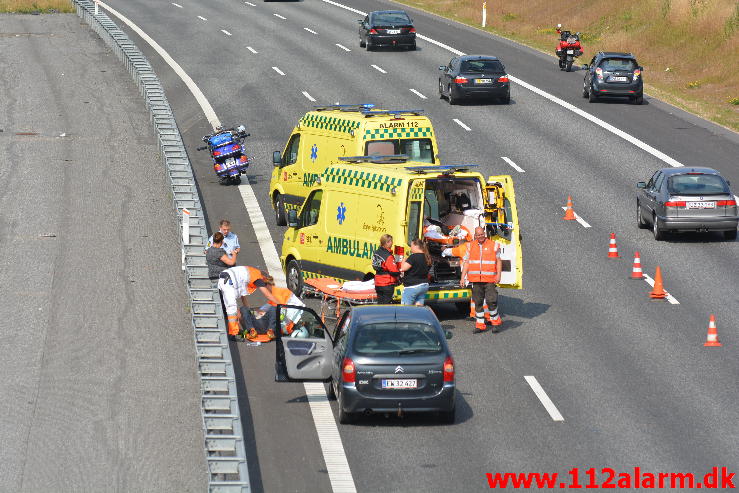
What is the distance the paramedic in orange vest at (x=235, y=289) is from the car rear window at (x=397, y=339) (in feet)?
14.9

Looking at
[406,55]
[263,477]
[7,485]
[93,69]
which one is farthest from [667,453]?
[406,55]

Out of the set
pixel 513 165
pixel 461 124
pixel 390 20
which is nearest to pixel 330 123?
pixel 513 165

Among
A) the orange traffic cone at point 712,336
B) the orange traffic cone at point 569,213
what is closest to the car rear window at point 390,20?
the orange traffic cone at point 569,213

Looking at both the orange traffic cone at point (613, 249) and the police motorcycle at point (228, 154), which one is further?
the police motorcycle at point (228, 154)

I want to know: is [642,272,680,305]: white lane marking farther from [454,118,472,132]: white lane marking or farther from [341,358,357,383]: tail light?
[454,118,472,132]: white lane marking

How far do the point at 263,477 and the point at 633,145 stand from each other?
25.3 m

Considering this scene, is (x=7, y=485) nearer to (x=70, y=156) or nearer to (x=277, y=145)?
(x=70, y=156)

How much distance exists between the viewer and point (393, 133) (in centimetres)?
2608

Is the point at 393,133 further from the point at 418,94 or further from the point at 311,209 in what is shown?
the point at 418,94

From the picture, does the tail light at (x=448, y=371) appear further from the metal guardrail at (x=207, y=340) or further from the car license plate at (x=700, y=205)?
the car license plate at (x=700, y=205)

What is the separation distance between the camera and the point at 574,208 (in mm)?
31281

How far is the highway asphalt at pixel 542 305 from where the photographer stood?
52.1 feet

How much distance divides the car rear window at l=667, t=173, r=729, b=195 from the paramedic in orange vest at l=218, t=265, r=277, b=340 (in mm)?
10504

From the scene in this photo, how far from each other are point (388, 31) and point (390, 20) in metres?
0.64
